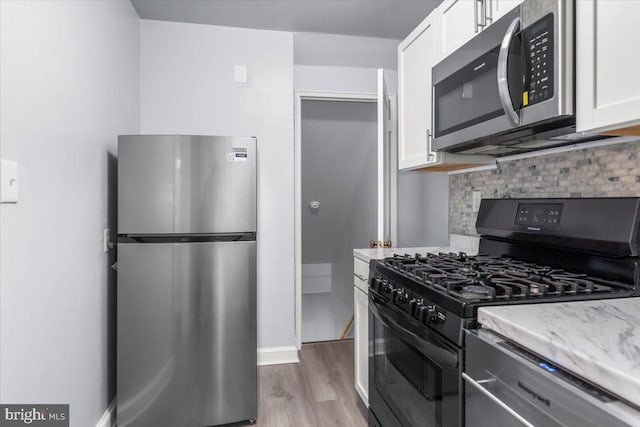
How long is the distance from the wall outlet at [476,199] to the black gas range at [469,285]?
301 millimetres

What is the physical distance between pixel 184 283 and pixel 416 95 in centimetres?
162

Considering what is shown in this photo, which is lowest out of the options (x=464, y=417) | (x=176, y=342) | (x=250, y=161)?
(x=176, y=342)

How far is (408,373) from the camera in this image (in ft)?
4.55

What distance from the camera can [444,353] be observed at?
1.11 metres

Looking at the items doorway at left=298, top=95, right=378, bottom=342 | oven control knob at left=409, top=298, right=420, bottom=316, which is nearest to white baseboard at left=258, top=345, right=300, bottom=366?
doorway at left=298, top=95, right=378, bottom=342

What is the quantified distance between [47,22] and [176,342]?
5.04ft

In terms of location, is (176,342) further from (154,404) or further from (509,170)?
(509,170)

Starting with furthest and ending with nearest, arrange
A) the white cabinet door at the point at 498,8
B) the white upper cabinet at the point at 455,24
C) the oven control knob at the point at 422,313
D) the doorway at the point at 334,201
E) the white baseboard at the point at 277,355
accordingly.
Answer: the doorway at the point at 334,201
the white baseboard at the point at 277,355
the white upper cabinet at the point at 455,24
the white cabinet door at the point at 498,8
the oven control knob at the point at 422,313

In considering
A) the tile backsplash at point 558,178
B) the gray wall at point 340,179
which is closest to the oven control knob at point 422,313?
the tile backsplash at point 558,178

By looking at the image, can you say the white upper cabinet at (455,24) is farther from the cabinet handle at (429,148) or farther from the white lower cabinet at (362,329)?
the white lower cabinet at (362,329)

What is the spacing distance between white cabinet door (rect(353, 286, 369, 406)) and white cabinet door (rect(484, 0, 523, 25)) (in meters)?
1.37

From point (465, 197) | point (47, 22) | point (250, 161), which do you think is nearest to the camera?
point (47, 22)

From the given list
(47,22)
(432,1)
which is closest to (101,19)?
(47,22)

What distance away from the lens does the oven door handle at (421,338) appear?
1094 millimetres
